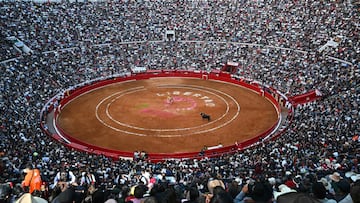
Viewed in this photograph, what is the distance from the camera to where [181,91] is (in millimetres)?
55656

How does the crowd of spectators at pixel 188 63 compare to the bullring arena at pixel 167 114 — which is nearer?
the crowd of spectators at pixel 188 63

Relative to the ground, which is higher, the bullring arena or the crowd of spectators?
the crowd of spectators

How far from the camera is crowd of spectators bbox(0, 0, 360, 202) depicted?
27.1 metres

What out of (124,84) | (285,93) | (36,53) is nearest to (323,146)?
(285,93)

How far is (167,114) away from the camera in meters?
47.4

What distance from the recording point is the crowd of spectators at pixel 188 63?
2714 cm

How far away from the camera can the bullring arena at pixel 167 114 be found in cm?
4009

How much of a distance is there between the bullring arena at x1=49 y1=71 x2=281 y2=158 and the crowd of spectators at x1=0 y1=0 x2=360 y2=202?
266 centimetres

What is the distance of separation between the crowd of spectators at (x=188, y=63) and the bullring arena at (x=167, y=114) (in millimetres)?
2663

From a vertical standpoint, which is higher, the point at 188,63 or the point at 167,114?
the point at 188,63

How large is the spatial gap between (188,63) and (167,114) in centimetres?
1788

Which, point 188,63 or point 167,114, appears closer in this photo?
point 167,114

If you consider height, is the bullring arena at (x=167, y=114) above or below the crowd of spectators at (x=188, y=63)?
below

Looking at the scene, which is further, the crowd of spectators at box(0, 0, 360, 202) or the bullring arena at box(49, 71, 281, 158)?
the bullring arena at box(49, 71, 281, 158)
